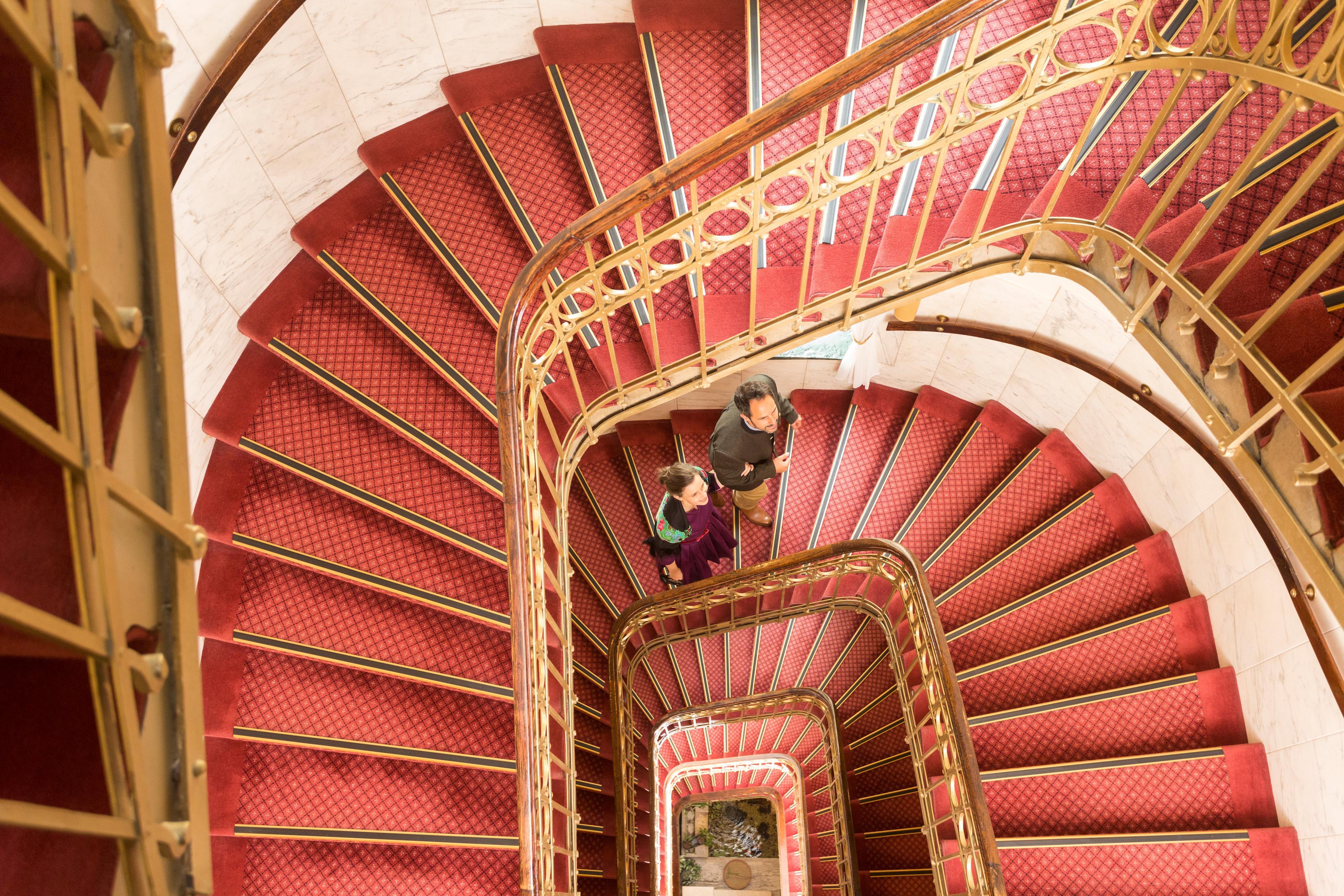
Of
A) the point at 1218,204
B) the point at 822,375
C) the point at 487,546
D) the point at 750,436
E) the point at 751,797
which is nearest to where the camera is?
the point at 1218,204

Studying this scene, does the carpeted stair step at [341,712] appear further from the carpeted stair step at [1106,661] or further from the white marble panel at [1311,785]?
the white marble panel at [1311,785]

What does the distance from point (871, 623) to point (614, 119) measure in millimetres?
3807

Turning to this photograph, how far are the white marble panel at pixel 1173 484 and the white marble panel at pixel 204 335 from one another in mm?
4616

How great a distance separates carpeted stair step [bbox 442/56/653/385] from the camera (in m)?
3.92

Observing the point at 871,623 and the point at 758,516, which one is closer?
the point at 758,516

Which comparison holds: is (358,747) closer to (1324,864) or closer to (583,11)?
(583,11)

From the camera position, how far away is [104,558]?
1005 mm

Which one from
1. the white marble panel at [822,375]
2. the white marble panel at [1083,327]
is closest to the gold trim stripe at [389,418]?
the white marble panel at [822,375]

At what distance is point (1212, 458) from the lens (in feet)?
12.8

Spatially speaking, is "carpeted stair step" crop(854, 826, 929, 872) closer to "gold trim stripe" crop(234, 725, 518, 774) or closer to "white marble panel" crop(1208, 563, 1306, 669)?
"white marble panel" crop(1208, 563, 1306, 669)

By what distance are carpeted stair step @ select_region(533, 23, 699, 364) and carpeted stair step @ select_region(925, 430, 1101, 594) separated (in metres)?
2.23

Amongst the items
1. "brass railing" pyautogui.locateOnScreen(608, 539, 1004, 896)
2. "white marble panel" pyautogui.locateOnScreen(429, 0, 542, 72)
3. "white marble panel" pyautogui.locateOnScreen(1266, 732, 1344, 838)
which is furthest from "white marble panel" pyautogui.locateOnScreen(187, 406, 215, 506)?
"white marble panel" pyautogui.locateOnScreen(1266, 732, 1344, 838)

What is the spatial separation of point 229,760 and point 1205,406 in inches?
171

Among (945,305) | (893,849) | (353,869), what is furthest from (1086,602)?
(353,869)
